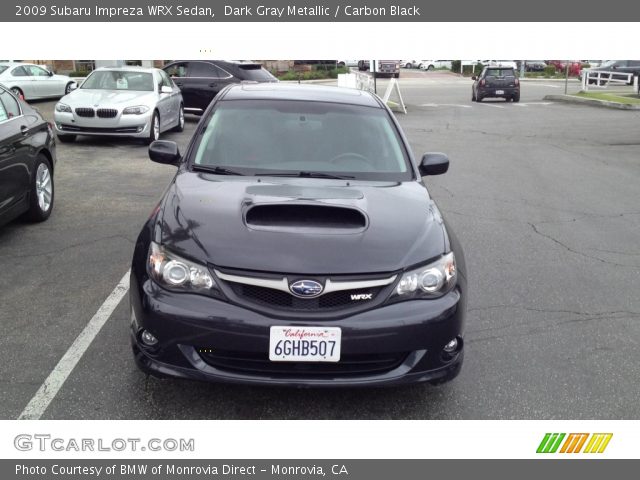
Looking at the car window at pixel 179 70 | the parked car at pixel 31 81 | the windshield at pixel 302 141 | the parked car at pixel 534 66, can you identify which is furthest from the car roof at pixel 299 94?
the parked car at pixel 534 66

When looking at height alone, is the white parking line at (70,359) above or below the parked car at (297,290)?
below

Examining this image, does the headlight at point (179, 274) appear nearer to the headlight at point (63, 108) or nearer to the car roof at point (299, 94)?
the car roof at point (299, 94)

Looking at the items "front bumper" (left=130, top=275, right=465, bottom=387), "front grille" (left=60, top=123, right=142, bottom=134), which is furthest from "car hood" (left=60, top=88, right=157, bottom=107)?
"front bumper" (left=130, top=275, right=465, bottom=387)

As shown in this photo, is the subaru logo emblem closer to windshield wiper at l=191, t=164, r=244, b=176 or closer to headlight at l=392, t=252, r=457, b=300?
headlight at l=392, t=252, r=457, b=300

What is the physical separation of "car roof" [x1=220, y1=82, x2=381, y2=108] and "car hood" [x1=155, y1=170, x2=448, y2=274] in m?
1.16

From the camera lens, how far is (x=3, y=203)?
6406 mm

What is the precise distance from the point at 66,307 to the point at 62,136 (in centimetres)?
976

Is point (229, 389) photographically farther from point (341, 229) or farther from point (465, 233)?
point (465, 233)

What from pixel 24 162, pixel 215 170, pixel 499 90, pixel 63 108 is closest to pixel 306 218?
pixel 215 170

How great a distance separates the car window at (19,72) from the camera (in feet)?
70.7

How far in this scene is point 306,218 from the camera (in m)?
3.82

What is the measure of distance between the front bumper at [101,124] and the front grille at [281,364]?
1072cm

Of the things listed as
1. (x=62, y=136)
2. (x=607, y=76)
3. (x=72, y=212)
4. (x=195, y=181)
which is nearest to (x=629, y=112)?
(x=607, y=76)

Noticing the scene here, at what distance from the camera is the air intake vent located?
3695mm
